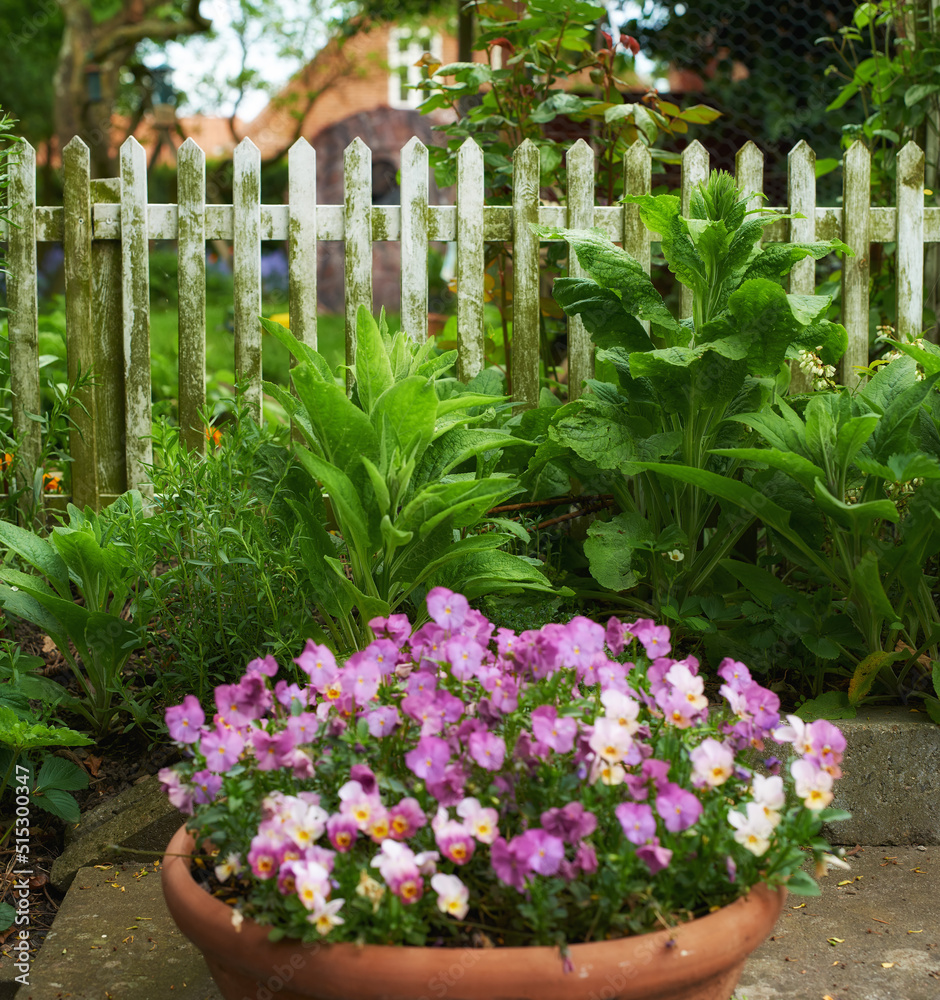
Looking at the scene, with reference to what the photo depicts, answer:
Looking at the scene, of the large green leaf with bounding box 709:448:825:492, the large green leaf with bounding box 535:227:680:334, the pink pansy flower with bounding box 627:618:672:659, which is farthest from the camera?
the large green leaf with bounding box 535:227:680:334

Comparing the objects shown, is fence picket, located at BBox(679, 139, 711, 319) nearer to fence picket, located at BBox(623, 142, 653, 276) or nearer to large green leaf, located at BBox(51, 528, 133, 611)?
fence picket, located at BBox(623, 142, 653, 276)

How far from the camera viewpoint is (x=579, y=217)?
3340 mm

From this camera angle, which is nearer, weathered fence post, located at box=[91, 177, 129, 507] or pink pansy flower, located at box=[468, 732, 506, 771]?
pink pansy flower, located at box=[468, 732, 506, 771]

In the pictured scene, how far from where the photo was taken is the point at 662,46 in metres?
7.52

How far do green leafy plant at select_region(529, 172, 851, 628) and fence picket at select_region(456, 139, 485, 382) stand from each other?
0.75 metres

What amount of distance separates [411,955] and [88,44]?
14.1m

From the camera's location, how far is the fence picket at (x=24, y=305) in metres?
3.30

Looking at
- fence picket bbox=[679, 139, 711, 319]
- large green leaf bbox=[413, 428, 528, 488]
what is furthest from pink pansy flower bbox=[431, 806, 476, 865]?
fence picket bbox=[679, 139, 711, 319]

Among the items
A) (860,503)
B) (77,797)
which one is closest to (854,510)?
(860,503)

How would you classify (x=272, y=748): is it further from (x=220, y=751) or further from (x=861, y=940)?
(x=861, y=940)

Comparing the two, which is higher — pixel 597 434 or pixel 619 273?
pixel 619 273

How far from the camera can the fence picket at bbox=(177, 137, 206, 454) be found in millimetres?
3338

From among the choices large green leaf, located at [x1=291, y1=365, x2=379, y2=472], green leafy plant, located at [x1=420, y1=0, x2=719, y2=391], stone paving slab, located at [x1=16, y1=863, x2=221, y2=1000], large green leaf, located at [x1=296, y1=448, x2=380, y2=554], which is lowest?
stone paving slab, located at [x1=16, y1=863, x2=221, y2=1000]

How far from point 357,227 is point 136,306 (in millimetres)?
845
